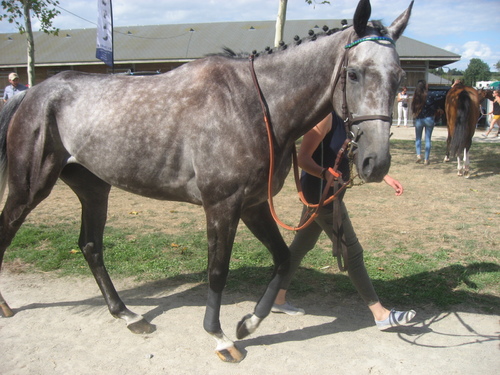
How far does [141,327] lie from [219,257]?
1008 mm

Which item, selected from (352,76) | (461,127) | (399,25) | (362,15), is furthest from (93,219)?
(461,127)

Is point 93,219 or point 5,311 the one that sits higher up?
point 93,219

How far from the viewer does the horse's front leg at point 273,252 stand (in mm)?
3314

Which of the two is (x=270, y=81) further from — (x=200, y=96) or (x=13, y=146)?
(x=13, y=146)

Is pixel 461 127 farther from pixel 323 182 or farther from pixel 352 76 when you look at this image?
pixel 352 76

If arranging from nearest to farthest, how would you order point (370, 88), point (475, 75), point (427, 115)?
point (370, 88) < point (427, 115) < point (475, 75)

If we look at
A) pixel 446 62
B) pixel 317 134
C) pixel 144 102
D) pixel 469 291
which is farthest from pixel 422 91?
pixel 446 62

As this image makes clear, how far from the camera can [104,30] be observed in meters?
10.6

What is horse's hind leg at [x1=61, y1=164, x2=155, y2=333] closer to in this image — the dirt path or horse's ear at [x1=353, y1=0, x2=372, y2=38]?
the dirt path

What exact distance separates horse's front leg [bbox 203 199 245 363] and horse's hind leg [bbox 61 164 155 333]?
0.93 m

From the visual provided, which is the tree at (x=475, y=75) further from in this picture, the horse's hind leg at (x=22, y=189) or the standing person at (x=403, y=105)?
the horse's hind leg at (x=22, y=189)

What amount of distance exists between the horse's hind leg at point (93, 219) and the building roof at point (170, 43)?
2215cm

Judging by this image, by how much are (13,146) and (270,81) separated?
85.9 inches

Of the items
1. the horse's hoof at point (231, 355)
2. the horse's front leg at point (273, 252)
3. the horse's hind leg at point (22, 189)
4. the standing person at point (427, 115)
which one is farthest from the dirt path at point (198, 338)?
the standing person at point (427, 115)
